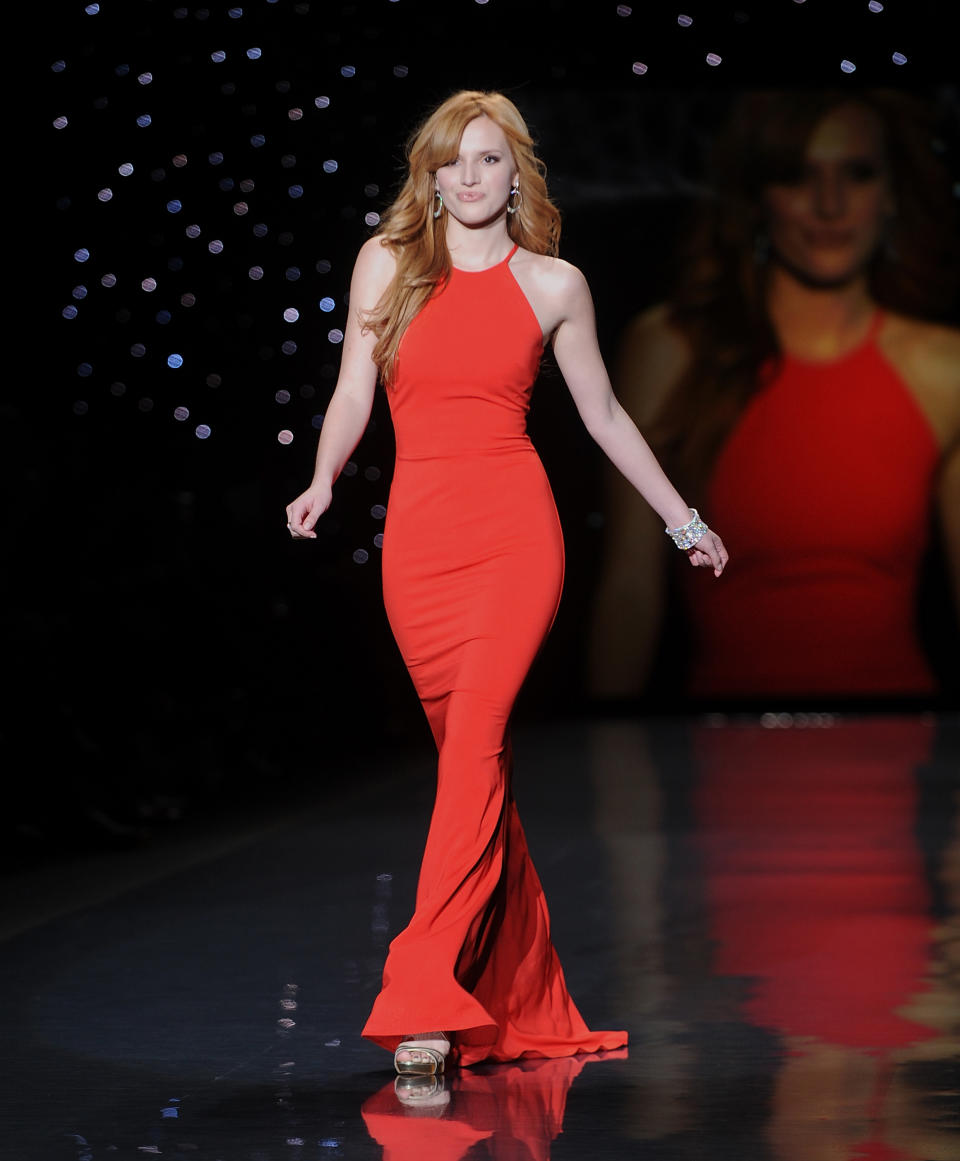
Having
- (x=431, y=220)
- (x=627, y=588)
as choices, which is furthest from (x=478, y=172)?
(x=627, y=588)

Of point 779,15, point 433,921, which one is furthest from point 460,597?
point 779,15

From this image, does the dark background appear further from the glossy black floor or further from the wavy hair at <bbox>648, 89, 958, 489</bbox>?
the glossy black floor

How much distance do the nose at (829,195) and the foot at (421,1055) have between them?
7.98 m

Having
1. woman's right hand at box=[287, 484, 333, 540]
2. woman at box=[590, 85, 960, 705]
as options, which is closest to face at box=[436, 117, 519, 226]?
woman's right hand at box=[287, 484, 333, 540]

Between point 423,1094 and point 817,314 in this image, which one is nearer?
point 423,1094

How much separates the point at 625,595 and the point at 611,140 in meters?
2.28

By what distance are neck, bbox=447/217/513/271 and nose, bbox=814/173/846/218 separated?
7577 mm

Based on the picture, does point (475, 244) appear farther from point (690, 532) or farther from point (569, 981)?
point (569, 981)

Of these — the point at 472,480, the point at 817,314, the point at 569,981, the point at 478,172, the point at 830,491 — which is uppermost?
the point at 817,314

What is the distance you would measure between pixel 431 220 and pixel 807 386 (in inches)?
297

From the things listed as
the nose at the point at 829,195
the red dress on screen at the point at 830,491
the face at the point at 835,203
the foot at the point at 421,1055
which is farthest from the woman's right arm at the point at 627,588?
the foot at the point at 421,1055

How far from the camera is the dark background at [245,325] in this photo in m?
5.66

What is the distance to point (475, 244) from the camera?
2848 mm

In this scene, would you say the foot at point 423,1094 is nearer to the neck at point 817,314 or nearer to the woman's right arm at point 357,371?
the woman's right arm at point 357,371
